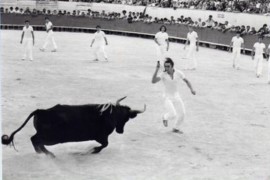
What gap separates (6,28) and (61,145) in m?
27.5

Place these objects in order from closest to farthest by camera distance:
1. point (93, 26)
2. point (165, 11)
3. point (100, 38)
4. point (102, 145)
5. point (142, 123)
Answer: point (102, 145)
point (142, 123)
point (100, 38)
point (165, 11)
point (93, 26)

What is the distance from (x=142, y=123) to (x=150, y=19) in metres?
23.0

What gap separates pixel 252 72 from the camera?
18.1m

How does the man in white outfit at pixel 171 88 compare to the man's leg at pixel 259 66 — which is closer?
the man in white outfit at pixel 171 88

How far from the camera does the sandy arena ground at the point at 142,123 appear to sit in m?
7.04

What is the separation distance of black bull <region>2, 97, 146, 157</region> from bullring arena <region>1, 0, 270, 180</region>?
0.30m

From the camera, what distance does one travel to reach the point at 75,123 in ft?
24.0

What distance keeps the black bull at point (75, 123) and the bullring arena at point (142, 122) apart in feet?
1.00

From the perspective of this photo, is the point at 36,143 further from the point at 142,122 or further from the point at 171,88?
the point at 142,122

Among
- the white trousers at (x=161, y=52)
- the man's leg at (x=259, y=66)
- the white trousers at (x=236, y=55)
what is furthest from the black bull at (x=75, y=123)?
the white trousers at (x=236, y=55)

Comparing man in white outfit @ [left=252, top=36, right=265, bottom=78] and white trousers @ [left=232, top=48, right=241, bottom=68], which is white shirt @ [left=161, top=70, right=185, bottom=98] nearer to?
man in white outfit @ [left=252, top=36, right=265, bottom=78]

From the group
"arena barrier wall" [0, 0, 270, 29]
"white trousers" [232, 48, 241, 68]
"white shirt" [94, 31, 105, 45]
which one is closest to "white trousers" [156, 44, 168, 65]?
"white shirt" [94, 31, 105, 45]

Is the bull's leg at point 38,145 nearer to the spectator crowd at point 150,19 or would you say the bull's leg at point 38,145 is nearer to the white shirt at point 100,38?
the white shirt at point 100,38

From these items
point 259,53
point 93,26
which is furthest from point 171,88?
point 93,26
